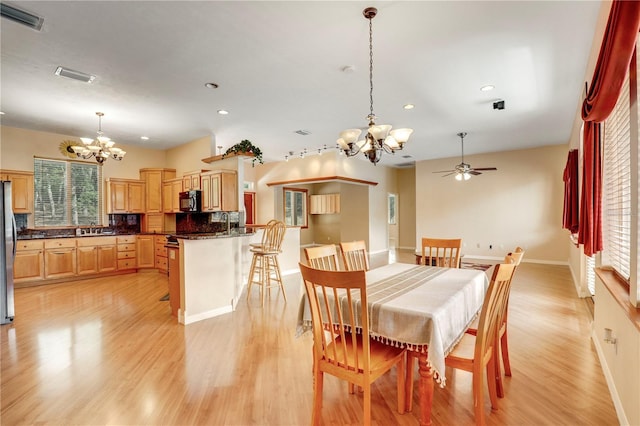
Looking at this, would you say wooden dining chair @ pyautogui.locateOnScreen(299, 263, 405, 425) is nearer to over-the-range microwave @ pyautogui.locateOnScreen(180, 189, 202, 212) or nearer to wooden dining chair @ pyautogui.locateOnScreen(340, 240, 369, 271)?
wooden dining chair @ pyautogui.locateOnScreen(340, 240, 369, 271)

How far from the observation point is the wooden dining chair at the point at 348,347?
159cm

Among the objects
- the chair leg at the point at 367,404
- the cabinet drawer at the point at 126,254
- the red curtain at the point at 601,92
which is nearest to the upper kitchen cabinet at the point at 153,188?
the cabinet drawer at the point at 126,254

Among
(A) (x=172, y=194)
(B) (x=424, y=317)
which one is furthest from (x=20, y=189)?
(B) (x=424, y=317)

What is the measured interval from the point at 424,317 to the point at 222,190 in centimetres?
469

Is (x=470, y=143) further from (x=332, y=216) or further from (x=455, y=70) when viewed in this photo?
(x=332, y=216)

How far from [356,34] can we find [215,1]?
1.20 meters

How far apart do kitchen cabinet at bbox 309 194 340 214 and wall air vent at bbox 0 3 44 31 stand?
9.25 m

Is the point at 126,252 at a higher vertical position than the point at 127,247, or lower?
lower

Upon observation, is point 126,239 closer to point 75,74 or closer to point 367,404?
point 75,74

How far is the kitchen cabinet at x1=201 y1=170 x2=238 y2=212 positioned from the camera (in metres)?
5.66

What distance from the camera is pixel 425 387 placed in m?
1.81

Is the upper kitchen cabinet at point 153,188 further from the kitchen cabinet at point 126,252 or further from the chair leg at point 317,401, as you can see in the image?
the chair leg at point 317,401

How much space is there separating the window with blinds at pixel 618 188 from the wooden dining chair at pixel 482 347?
1014 mm

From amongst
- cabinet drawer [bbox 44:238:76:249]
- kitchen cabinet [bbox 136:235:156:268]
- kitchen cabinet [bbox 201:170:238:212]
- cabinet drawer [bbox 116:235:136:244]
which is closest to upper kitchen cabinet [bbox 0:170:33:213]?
cabinet drawer [bbox 44:238:76:249]
